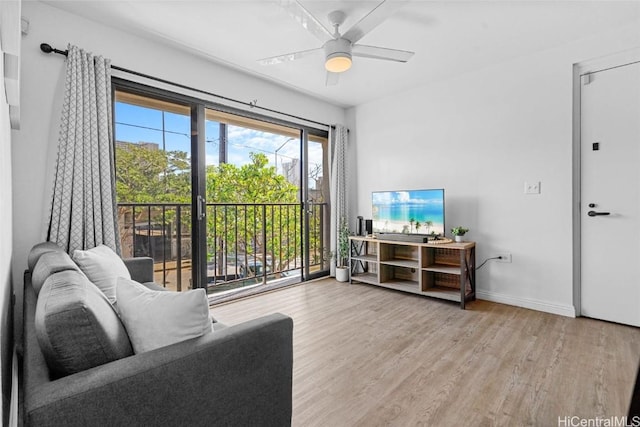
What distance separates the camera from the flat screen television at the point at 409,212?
11.6ft

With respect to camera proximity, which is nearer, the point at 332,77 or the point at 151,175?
the point at 332,77

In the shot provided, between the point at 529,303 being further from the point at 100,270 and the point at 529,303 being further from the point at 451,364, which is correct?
the point at 100,270

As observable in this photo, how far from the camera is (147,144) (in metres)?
3.10

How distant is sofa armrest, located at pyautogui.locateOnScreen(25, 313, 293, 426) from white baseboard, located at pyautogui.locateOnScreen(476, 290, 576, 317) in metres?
2.94

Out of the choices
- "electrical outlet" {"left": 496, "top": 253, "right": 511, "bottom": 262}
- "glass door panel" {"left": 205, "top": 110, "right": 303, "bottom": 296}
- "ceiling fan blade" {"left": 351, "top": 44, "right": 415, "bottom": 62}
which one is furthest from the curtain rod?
"electrical outlet" {"left": 496, "top": 253, "right": 511, "bottom": 262}

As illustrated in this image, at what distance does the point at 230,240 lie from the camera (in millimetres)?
4129

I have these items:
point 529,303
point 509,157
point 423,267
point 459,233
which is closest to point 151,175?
point 423,267

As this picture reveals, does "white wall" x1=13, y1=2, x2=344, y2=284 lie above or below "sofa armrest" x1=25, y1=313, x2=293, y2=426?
above

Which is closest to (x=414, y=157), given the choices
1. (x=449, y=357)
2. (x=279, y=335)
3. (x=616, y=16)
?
(x=616, y=16)

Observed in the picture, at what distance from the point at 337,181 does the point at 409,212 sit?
48.6 inches

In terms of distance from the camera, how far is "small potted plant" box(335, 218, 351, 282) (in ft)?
14.4

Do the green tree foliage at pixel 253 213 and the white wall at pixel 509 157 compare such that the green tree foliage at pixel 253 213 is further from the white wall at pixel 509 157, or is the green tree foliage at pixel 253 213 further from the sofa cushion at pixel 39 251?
the sofa cushion at pixel 39 251

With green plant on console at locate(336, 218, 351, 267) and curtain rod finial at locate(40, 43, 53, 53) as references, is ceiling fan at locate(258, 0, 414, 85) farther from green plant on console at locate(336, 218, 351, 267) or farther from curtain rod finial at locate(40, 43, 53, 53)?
green plant on console at locate(336, 218, 351, 267)

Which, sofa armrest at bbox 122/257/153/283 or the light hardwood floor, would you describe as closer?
the light hardwood floor
